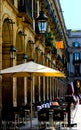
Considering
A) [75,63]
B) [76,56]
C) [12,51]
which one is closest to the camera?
[12,51]

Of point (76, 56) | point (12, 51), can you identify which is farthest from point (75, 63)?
point (12, 51)

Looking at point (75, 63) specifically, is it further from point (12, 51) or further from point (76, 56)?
point (12, 51)

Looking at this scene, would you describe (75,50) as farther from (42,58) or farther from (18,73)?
(18,73)

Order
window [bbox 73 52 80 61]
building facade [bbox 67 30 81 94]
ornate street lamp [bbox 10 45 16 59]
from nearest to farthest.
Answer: ornate street lamp [bbox 10 45 16 59]
building facade [bbox 67 30 81 94]
window [bbox 73 52 80 61]

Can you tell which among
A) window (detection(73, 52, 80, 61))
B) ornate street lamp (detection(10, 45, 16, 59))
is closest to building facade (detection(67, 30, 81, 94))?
window (detection(73, 52, 80, 61))

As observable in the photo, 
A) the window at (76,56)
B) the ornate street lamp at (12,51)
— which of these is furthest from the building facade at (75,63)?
the ornate street lamp at (12,51)

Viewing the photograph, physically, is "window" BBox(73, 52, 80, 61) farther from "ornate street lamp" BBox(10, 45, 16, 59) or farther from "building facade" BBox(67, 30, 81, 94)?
"ornate street lamp" BBox(10, 45, 16, 59)

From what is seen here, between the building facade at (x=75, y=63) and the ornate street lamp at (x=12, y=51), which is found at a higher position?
the ornate street lamp at (x=12, y=51)

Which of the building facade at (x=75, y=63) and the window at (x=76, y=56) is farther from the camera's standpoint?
the window at (x=76, y=56)

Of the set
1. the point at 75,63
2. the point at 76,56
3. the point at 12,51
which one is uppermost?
the point at 12,51

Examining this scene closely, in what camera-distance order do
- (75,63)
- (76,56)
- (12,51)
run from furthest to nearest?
1. (75,63)
2. (76,56)
3. (12,51)

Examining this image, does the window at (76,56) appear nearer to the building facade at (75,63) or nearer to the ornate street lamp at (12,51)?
the building facade at (75,63)

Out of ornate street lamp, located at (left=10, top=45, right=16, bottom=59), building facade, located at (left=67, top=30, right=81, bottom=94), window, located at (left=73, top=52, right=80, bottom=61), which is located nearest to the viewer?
ornate street lamp, located at (left=10, top=45, right=16, bottom=59)

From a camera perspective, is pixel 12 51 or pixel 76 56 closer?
pixel 12 51
